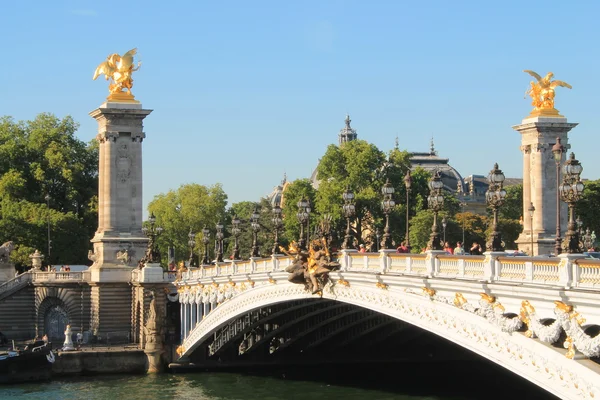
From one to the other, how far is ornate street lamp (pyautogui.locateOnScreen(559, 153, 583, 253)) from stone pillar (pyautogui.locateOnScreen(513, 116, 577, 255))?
35.4m

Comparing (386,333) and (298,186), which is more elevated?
(298,186)

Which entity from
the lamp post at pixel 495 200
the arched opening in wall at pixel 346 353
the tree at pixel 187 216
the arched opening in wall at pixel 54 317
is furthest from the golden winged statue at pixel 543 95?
the tree at pixel 187 216

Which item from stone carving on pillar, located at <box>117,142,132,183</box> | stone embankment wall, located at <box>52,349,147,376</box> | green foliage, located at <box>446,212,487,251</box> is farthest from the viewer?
green foliage, located at <box>446,212,487,251</box>

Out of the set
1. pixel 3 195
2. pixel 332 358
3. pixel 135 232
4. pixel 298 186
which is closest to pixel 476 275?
pixel 332 358

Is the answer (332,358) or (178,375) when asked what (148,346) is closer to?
(178,375)

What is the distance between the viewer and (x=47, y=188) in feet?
267

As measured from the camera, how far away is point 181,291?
57.3 m

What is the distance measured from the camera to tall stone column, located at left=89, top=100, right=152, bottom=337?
6366cm

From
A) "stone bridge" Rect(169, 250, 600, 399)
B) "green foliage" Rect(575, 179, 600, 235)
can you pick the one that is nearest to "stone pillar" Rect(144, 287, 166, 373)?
"stone bridge" Rect(169, 250, 600, 399)

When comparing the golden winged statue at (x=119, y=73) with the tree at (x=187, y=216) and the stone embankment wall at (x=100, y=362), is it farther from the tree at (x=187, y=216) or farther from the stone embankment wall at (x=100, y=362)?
the tree at (x=187, y=216)

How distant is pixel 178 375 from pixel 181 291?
4195 mm

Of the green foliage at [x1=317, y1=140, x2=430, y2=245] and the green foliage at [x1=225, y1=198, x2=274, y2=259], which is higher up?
the green foliage at [x1=317, y1=140, x2=430, y2=245]

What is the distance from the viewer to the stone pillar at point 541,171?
2355 inches

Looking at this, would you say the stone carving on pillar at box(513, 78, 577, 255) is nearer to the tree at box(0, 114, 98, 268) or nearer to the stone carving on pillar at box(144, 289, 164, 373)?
the stone carving on pillar at box(144, 289, 164, 373)
